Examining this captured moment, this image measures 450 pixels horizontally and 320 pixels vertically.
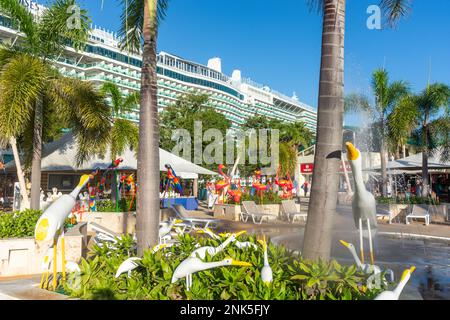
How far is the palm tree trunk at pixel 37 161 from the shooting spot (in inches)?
394

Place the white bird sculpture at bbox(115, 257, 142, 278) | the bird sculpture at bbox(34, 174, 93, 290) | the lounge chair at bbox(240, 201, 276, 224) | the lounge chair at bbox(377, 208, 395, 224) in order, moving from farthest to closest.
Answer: the lounge chair at bbox(377, 208, 395, 224), the lounge chair at bbox(240, 201, 276, 224), the bird sculpture at bbox(34, 174, 93, 290), the white bird sculpture at bbox(115, 257, 142, 278)

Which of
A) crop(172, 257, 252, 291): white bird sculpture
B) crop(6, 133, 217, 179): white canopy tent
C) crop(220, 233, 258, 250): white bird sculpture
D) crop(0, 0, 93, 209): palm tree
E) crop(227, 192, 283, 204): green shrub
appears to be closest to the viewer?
crop(172, 257, 252, 291): white bird sculpture

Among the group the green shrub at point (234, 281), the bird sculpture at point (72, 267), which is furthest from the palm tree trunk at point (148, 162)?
the bird sculpture at point (72, 267)

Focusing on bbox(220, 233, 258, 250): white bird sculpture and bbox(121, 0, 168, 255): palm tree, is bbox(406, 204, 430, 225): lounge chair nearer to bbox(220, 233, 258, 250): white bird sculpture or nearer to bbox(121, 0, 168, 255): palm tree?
bbox(220, 233, 258, 250): white bird sculpture

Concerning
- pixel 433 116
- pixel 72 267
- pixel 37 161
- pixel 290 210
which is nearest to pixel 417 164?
pixel 433 116

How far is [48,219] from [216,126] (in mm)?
33651

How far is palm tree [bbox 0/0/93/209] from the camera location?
10133 mm

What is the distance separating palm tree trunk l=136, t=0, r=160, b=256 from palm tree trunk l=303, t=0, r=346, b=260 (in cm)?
Result: 219

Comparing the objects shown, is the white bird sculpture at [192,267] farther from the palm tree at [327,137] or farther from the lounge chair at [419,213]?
the lounge chair at [419,213]

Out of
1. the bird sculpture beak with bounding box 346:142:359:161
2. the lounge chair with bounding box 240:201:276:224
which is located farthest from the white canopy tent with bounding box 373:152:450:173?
the bird sculpture beak with bounding box 346:142:359:161

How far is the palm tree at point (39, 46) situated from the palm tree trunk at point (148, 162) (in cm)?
514

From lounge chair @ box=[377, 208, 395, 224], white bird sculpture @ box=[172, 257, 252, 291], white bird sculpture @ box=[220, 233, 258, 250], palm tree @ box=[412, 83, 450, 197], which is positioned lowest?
lounge chair @ box=[377, 208, 395, 224]

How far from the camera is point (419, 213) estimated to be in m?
15.1

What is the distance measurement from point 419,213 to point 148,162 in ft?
41.5
